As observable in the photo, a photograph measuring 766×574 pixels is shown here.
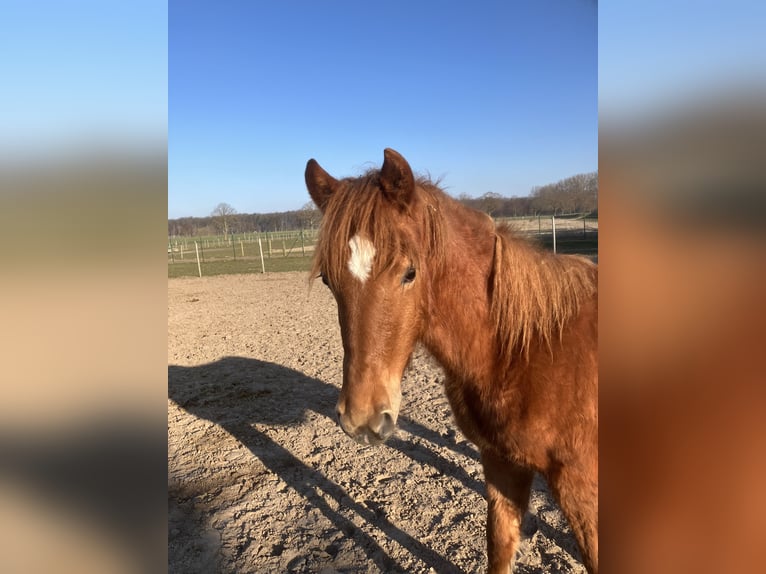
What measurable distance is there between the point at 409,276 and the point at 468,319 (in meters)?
0.37

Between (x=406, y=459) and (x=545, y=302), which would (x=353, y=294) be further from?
(x=406, y=459)

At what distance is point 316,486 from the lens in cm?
365

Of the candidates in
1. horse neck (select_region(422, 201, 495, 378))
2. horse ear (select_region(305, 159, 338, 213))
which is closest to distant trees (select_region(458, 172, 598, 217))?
horse neck (select_region(422, 201, 495, 378))

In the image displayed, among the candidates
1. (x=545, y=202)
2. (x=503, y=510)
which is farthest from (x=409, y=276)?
(x=503, y=510)

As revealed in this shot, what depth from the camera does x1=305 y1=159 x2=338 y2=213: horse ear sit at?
2.00 metres

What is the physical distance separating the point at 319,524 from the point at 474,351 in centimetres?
211

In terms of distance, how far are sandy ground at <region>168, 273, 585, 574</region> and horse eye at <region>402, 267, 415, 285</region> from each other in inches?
28.5

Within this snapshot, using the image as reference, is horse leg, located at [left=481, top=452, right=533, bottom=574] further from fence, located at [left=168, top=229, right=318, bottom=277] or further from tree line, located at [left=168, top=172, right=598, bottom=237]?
fence, located at [left=168, top=229, right=318, bottom=277]

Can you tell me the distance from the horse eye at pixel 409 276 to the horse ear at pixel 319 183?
56cm

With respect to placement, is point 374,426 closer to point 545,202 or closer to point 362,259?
point 362,259

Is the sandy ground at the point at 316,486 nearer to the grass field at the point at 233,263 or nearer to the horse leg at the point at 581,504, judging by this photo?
the horse leg at the point at 581,504
